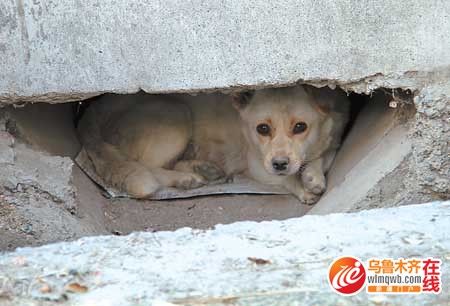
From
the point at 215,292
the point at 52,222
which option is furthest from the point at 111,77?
the point at 215,292

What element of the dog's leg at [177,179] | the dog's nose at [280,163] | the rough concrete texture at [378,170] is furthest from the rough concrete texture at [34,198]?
the rough concrete texture at [378,170]

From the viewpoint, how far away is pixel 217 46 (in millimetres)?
3445

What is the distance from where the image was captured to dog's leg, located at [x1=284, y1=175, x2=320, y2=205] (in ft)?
14.1

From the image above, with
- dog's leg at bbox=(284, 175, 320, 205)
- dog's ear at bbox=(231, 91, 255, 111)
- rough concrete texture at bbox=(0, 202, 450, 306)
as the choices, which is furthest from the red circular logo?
dog's ear at bbox=(231, 91, 255, 111)

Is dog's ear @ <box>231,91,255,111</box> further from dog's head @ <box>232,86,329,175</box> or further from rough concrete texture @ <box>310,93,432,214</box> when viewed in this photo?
rough concrete texture @ <box>310,93,432,214</box>

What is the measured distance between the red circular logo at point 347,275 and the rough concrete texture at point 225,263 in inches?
1.0

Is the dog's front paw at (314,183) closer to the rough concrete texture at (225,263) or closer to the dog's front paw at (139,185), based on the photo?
the dog's front paw at (139,185)

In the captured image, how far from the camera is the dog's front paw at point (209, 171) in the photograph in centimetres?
478

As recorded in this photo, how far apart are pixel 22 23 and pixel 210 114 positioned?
1682 mm

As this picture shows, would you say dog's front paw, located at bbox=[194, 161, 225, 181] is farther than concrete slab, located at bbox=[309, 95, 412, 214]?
Yes

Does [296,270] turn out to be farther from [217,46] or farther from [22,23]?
[22,23]

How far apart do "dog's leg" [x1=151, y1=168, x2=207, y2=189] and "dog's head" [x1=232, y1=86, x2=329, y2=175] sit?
0.45 metres

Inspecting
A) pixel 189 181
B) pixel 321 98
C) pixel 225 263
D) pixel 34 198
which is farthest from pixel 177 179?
pixel 225 263

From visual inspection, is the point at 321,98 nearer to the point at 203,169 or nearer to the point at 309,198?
the point at 309,198
